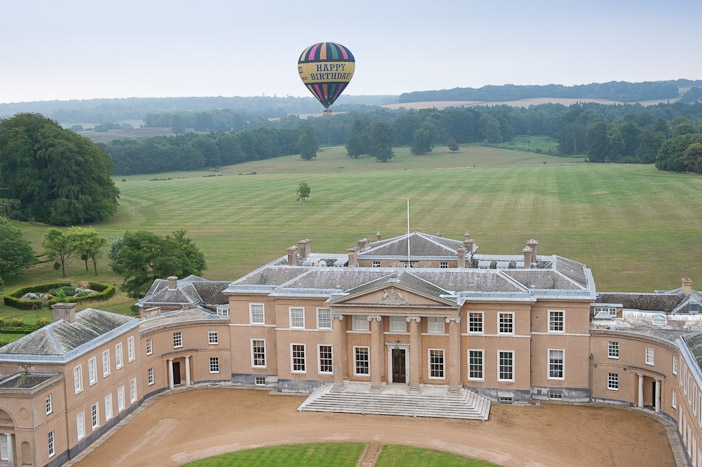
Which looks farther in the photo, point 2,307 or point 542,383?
point 2,307

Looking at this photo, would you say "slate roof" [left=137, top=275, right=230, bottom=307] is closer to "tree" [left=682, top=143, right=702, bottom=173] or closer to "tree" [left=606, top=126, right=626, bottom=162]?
"tree" [left=682, top=143, right=702, bottom=173]

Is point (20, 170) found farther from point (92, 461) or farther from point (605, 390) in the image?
point (605, 390)

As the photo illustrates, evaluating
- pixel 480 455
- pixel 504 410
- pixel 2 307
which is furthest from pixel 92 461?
pixel 2 307

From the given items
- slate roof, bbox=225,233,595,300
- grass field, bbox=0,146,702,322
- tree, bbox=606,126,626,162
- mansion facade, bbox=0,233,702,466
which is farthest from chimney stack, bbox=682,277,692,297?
tree, bbox=606,126,626,162

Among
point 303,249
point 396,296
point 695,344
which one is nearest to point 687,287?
point 695,344

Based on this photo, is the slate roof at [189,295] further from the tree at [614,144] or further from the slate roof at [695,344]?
the tree at [614,144]

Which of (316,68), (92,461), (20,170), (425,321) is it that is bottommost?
(92,461)
